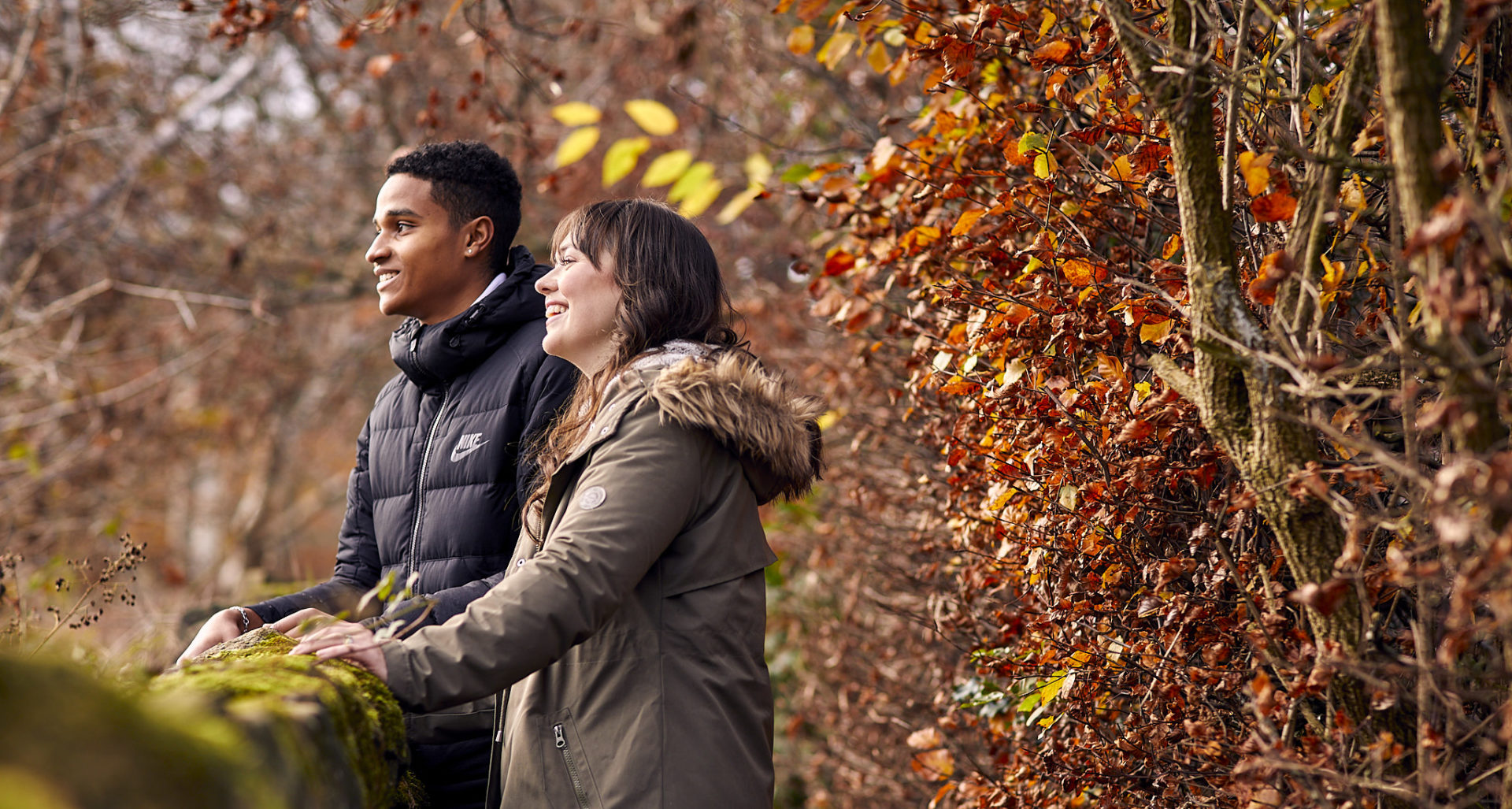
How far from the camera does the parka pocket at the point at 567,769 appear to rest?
204 centimetres

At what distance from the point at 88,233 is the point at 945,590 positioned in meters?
7.61

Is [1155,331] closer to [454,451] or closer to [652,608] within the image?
[652,608]

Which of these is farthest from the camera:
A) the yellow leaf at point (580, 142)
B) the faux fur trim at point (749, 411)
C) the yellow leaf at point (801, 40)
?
the yellow leaf at point (801, 40)

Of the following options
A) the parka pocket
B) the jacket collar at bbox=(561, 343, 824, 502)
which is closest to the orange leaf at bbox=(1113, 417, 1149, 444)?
the jacket collar at bbox=(561, 343, 824, 502)

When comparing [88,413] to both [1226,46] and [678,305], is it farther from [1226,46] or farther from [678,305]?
[1226,46]

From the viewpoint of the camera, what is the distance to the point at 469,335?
2961 mm

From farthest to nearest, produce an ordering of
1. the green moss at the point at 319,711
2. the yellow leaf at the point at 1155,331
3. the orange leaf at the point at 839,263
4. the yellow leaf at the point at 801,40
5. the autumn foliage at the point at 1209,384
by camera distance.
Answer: the yellow leaf at the point at 801,40 → the orange leaf at the point at 839,263 → the yellow leaf at the point at 1155,331 → the autumn foliage at the point at 1209,384 → the green moss at the point at 319,711

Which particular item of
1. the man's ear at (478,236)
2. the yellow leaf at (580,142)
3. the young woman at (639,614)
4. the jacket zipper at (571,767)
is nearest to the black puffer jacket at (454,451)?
the man's ear at (478,236)

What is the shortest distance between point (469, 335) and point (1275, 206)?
1.99 m

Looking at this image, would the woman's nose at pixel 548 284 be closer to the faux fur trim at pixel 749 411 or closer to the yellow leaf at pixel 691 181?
the faux fur trim at pixel 749 411

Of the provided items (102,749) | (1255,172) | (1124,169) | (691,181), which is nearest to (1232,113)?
(1255,172)

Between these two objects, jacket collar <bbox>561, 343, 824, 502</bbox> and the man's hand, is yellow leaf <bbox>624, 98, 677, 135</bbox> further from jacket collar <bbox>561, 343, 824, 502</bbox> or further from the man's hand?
the man's hand

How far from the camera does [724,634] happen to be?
2135 millimetres

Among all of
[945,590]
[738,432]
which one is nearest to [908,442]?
[945,590]
